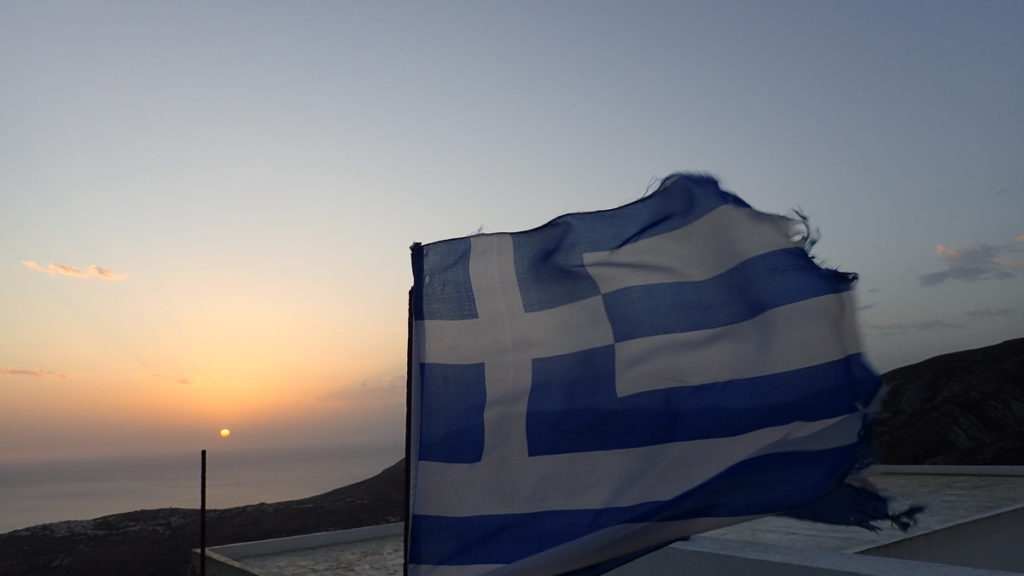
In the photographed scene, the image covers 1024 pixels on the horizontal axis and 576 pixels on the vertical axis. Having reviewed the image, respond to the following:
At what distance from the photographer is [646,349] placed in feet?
12.3

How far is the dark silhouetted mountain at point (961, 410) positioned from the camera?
50.8 meters

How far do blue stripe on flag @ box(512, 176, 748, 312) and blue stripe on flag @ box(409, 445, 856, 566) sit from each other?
99 centimetres

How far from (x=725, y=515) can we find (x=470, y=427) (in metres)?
1.15

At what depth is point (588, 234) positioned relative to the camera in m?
3.91

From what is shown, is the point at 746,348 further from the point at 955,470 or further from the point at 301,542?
the point at 955,470

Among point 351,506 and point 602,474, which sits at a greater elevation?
point 602,474

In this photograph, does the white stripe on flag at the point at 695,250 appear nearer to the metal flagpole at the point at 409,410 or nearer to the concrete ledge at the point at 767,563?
the metal flagpole at the point at 409,410

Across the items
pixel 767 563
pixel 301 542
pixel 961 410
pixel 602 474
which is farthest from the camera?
pixel 961 410

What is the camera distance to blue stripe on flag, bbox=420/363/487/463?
3545 millimetres

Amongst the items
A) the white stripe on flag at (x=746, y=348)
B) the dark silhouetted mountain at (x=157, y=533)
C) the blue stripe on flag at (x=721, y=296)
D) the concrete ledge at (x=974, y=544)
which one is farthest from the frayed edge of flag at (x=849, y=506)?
the dark silhouetted mountain at (x=157, y=533)

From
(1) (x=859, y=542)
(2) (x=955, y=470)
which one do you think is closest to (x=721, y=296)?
(1) (x=859, y=542)

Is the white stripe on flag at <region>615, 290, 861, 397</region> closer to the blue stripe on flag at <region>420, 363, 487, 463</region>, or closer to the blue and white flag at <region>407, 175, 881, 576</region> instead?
the blue and white flag at <region>407, 175, 881, 576</region>

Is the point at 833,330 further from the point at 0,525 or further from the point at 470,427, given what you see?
the point at 0,525

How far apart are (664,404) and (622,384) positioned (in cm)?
21
